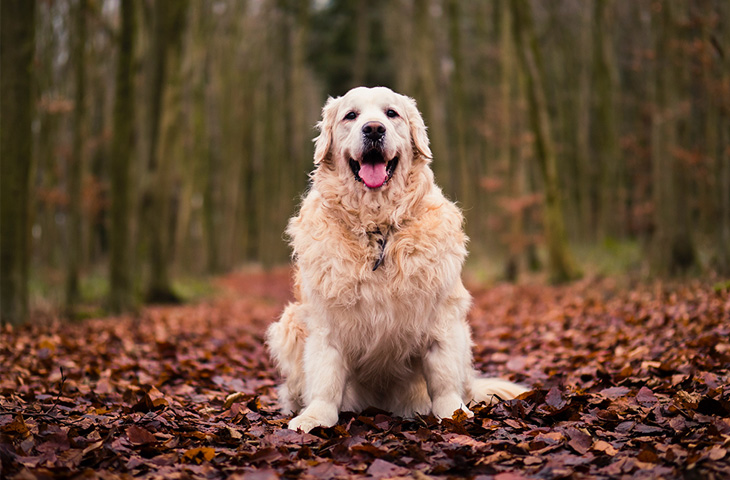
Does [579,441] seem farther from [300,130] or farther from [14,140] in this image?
[300,130]

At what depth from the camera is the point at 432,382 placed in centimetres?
377

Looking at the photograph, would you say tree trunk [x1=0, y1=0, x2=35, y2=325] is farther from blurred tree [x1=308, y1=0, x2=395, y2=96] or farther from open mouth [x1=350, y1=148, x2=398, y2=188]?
blurred tree [x1=308, y1=0, x2=395, y2=96]

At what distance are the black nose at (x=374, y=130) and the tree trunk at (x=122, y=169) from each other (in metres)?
7.14

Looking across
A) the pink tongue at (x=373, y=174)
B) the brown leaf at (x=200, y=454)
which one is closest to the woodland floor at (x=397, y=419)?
the brown leaf at (x=200, y=454)

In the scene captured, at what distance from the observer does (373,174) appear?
12.7 ft

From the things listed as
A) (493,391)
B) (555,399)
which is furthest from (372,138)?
(555,399)

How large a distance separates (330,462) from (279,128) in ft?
81.3

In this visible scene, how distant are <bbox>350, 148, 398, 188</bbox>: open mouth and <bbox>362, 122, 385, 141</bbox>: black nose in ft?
0.27

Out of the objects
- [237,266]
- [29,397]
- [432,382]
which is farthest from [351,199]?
[237,266]

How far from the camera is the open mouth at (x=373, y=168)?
386 centimetres

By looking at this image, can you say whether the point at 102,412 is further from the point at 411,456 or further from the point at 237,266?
the point at 237,266

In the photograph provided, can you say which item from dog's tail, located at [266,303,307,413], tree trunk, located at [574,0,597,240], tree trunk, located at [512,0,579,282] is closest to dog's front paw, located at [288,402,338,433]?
dog's tail, located at [266,303,307,413]

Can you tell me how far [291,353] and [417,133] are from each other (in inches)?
65.4

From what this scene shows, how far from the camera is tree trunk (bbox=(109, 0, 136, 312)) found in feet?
32.4
